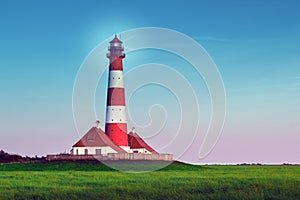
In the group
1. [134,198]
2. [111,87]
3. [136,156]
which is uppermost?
[111,87]

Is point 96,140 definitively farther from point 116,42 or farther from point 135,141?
point 116,42

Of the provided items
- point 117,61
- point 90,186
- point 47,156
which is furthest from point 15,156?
point 90,186

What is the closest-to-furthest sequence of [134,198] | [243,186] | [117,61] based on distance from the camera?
[134,198] < [243,186] < [117,61]

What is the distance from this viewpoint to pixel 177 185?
Answer: 33.8 m

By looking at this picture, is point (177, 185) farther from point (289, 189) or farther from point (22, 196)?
point (22, 196)

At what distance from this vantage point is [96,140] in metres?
68.6

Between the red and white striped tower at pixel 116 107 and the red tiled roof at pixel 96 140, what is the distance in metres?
0.49

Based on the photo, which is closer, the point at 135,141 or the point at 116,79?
the point at 116,79

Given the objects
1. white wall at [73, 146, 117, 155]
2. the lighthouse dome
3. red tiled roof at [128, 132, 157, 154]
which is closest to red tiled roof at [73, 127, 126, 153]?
white wall at [73, 146, 117, 155]

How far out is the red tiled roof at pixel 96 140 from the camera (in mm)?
67375

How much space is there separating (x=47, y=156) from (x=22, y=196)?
3606 cm

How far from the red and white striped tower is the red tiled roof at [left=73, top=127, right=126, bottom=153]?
0.49m

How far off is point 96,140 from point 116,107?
4763 mm

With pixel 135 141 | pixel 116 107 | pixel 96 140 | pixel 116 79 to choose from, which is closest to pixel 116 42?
pixel 116 79
